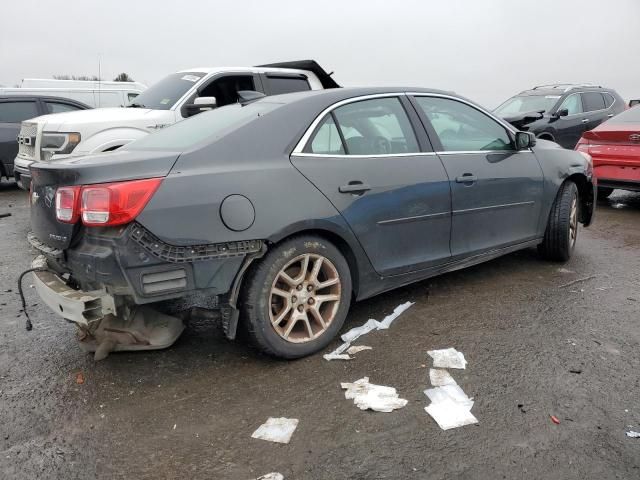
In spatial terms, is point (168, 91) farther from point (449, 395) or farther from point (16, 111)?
point (449, 395)

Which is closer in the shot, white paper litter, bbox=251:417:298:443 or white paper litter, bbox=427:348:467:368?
white paper litter, bbox=251:417:298:443

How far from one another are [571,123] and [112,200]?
34.7 feet

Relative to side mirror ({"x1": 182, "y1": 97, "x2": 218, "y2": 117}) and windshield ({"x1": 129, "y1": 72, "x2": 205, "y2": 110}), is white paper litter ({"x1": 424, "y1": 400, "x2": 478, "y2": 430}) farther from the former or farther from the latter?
windshield ({"x1": 129, "y1": 72, "x2": 205, "y2": 110})

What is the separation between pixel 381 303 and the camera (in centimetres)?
409

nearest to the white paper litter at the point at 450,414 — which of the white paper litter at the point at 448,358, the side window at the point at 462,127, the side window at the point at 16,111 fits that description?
the white paper litter at the point at 448,358

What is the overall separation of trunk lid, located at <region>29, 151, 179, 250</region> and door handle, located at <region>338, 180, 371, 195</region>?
0.98 m

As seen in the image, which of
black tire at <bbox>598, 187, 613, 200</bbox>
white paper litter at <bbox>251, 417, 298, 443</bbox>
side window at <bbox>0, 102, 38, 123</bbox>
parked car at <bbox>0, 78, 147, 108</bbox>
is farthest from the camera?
parked car at <bbox>0, 78, 147, 108</bbox>

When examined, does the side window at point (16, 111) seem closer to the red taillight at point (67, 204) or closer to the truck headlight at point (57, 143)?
the truck headlight at point (57, 143)

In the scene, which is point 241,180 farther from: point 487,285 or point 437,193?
point 487,285

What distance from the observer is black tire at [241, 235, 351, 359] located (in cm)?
296

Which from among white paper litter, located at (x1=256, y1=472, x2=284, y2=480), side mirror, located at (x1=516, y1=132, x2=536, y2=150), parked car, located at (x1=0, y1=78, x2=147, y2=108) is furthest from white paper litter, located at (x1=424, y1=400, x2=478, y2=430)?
parked car, located at (x1=0, y1=78, x2=147, y2=108)

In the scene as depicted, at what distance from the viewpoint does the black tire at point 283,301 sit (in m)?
2.96

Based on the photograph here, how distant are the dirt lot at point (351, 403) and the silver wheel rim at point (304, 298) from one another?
0.66ft

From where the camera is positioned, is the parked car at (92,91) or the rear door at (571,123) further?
the parked car at (92,91)
